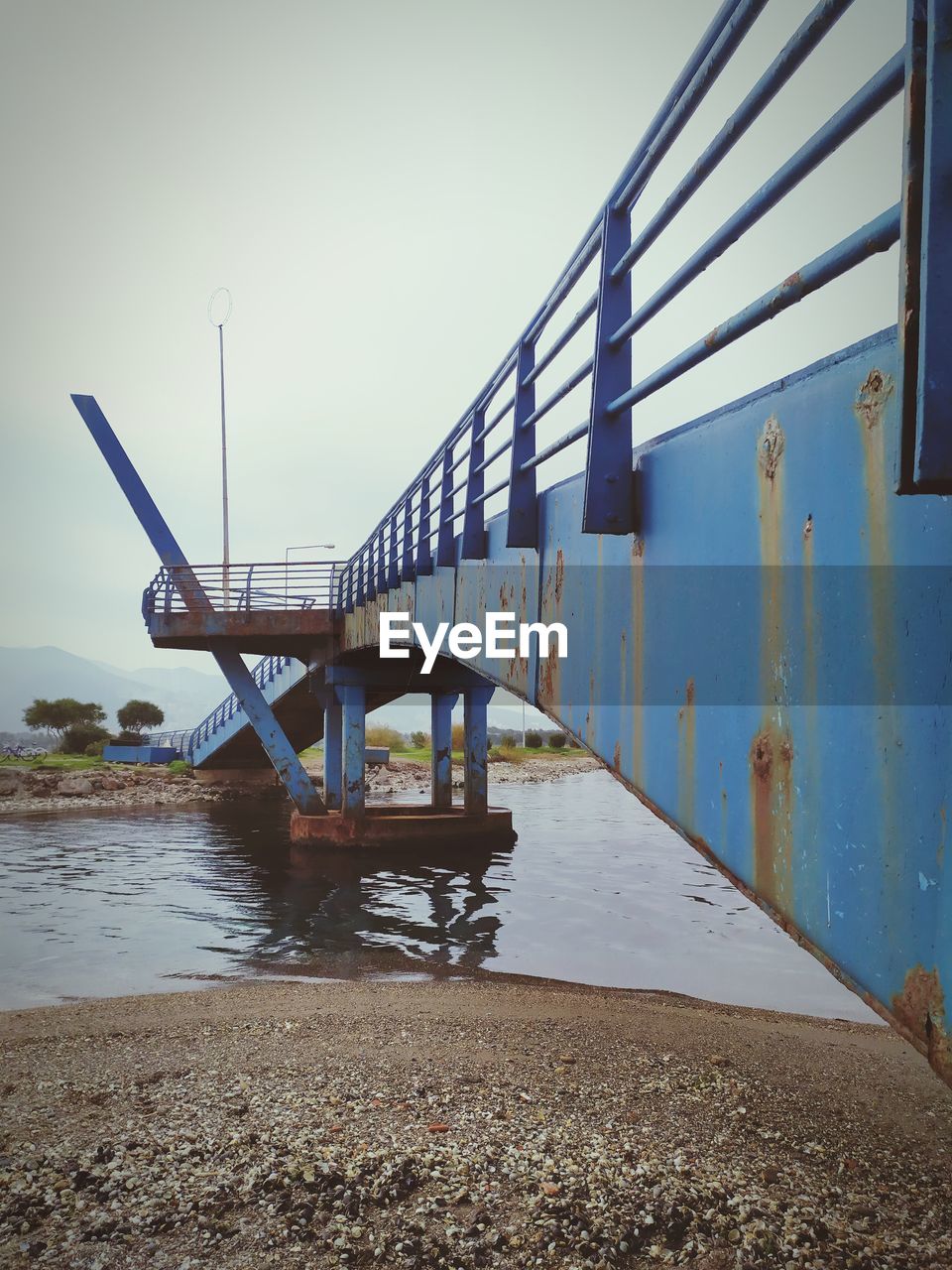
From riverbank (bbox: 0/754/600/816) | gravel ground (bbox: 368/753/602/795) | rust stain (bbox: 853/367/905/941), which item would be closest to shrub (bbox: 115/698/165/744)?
gravel ground (bbox: 368/753/602/795)

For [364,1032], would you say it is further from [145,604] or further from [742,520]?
[145,604]

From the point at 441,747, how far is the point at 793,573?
69.4ft

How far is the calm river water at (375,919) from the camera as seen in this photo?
35.4 feet

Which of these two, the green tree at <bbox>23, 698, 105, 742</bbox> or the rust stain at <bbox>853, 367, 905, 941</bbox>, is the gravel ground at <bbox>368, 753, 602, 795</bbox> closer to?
the green tree at <bbox>23, 698, 105, 742</bbox>

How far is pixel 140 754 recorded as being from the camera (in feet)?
138

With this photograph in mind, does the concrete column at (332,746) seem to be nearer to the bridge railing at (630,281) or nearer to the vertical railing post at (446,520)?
the vertical railing post at (446,520)

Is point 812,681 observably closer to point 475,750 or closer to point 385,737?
point 475,750

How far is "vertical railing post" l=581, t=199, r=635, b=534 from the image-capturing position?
3637 millimetres

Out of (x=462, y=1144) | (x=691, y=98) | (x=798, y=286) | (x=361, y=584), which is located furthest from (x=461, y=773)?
(x=798, y=286)

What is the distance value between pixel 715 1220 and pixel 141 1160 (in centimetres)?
323

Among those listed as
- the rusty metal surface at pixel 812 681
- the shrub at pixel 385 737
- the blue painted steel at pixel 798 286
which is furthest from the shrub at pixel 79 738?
the blue painted steel at pixel 798 286

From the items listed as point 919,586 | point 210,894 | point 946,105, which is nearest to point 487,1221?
point 919,586

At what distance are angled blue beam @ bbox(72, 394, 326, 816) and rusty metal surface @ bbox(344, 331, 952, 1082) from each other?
57.9 feet

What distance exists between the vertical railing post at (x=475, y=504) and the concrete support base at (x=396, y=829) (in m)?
13.4
